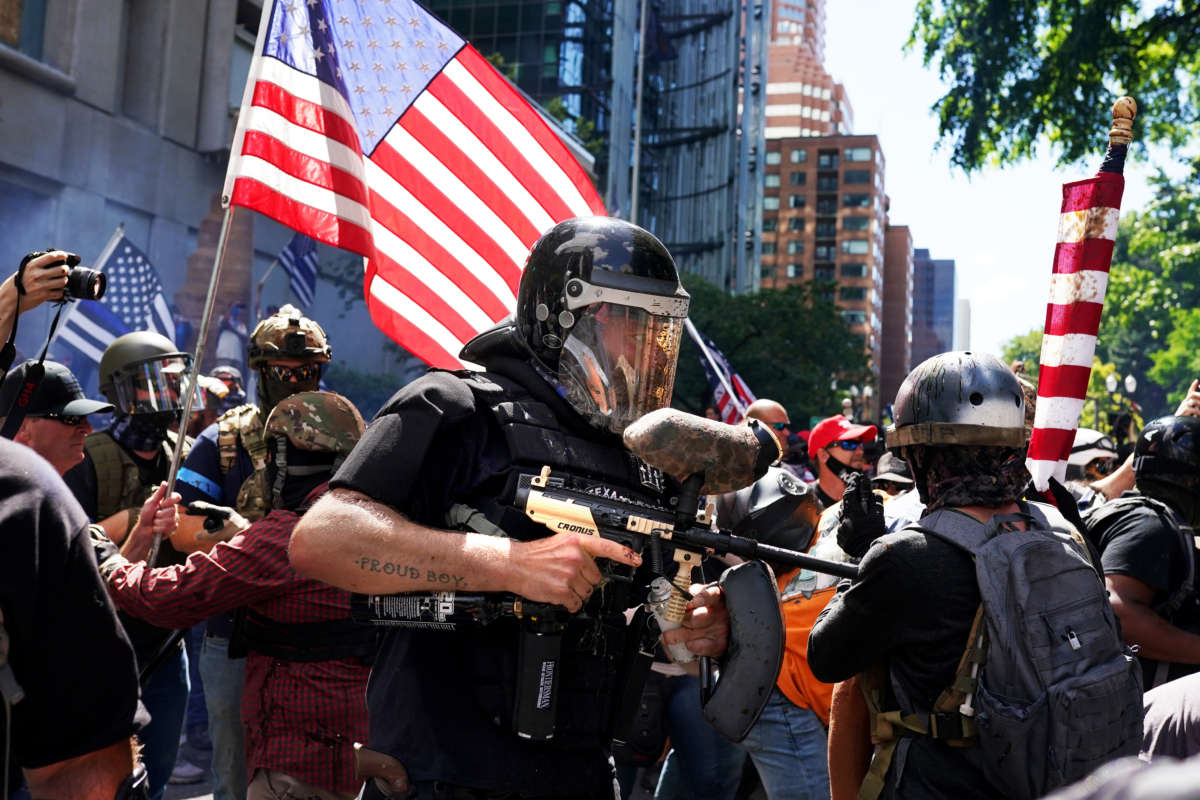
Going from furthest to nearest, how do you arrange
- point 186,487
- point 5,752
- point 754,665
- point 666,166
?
1. point 666,166
2. point 186,487
3. point 754,665
4. point 5,752

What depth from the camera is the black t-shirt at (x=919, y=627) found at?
8.97 feet

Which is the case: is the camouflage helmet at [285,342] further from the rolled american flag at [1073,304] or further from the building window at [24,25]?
the building window at [24,25]

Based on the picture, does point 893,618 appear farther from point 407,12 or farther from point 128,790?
point 407,12

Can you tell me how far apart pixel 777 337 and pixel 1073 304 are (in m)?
37.9

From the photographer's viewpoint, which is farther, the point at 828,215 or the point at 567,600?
the point at 828,215

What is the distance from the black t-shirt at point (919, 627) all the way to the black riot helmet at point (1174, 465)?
2.25 metres

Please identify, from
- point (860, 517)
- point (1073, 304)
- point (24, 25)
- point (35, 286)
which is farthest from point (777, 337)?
point (35, 286)

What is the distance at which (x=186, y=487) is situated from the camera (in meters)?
4.75

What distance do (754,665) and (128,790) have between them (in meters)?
1.29

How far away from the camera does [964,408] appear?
9.58 feet

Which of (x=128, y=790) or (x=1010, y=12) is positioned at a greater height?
(x=1010, y=12)

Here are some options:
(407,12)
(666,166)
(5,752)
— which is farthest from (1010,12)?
(666,166)

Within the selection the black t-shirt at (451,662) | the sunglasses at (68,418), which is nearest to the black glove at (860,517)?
the black t-shirt at (451,662)

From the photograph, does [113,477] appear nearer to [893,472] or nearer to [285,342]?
[285,342]
